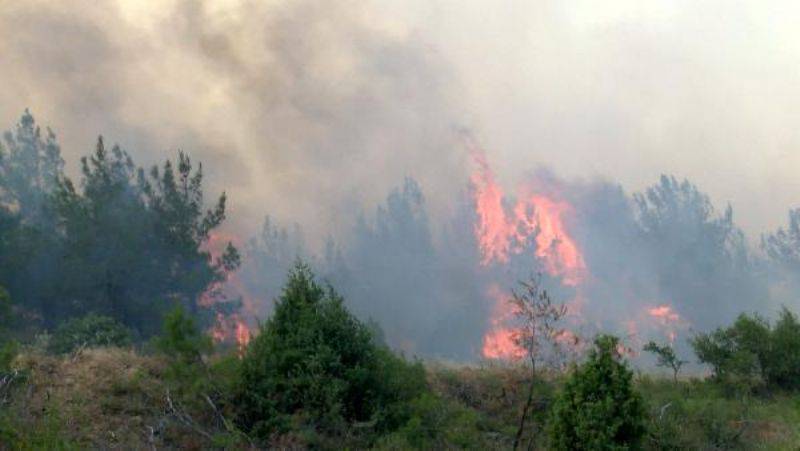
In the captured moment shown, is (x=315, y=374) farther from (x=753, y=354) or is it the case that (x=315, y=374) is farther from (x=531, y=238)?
(x=531, y=238)

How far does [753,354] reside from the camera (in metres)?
21.5

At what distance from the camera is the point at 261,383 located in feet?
46.7

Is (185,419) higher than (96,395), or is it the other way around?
(96,395)

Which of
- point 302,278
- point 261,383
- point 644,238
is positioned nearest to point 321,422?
point 261,383

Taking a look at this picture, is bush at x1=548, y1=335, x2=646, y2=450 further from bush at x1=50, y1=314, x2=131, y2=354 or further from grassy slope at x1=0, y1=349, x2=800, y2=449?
bush at x1=50, y1=314, x2=131, y2=354

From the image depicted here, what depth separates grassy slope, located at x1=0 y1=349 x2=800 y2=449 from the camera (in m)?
12.5

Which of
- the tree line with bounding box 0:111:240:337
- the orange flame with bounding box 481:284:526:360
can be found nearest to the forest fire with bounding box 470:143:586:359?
the orange flame with bounding box 481:284:526:360

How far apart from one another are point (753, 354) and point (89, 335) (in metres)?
25.0

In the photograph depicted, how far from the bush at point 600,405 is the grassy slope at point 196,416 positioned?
2.48 metres

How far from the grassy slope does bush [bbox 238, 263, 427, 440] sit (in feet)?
3.52

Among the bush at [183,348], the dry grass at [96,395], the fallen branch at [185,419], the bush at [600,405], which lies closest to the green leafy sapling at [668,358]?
the bush at [600,405]

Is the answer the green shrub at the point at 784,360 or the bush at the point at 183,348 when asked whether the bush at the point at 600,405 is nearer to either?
the bush at the point at 183,348

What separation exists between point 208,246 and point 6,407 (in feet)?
122

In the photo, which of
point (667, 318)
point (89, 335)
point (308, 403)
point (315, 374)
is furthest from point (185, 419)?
point (667, 318)
